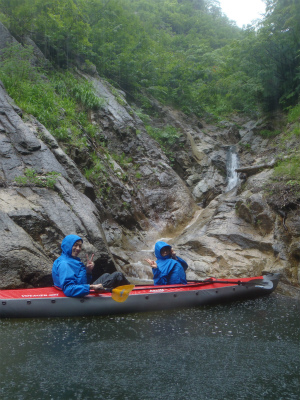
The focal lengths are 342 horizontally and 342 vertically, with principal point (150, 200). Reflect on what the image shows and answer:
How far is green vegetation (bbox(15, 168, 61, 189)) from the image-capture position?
7.33m

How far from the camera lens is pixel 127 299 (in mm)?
5457

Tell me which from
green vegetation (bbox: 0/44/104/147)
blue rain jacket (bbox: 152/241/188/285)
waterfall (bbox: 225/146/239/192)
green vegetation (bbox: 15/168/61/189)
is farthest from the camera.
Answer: waterfall (bbox: 225/146/239/192)

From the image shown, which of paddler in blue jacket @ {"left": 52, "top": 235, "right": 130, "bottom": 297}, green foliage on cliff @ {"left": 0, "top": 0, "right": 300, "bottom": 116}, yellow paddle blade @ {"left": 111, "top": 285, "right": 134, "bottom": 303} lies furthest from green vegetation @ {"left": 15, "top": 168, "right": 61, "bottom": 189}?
green foliage on cliff @ {"left": 0, "top": 0, "right": 300, "bottom": 116}

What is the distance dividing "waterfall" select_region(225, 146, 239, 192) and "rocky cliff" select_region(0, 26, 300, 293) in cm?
10

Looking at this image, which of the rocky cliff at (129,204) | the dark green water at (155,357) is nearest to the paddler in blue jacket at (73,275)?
the dark green water at (155,357)

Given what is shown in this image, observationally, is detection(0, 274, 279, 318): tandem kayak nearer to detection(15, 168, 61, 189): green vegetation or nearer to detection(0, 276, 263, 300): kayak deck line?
detection(0, 276, 263, 300): kayak deck line

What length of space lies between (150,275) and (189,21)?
27138 millimetres

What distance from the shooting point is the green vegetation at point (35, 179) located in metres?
7.33

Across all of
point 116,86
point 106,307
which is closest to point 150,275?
point 106,307

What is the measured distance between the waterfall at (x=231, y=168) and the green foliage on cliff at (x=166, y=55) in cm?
242

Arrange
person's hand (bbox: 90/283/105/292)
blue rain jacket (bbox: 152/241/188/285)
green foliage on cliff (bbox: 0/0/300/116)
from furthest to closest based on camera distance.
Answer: green foliage on cliff (bbox: 0/0/300/116) → blue rain jacket (bbox: 152/241/188/285) → person's hand (bbox: 90/283/105/292)

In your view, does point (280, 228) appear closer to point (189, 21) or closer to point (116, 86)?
point (116, 86)

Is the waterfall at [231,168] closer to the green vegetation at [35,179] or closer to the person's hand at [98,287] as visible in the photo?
the green vegetation at [35,179]

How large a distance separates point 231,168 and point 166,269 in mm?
9052
